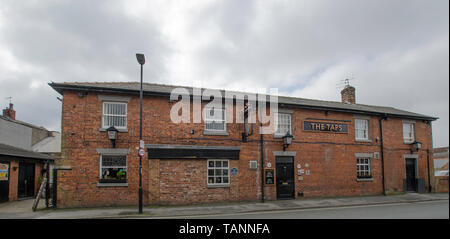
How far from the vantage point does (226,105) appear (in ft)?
49.4

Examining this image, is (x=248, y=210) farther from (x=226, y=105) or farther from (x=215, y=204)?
(x=226, y=105)

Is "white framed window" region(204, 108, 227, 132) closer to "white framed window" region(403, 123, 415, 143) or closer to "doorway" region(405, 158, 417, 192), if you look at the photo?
"white framed window" region(403, 123, 415, 143)

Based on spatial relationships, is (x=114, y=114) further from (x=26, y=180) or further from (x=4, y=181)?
(x=26, y=180)

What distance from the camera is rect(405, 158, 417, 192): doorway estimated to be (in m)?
19.0

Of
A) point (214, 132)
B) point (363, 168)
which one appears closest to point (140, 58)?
point (214, 132)

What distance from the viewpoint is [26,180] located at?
58.5ft

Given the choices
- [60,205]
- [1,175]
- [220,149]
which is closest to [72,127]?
[60,205]

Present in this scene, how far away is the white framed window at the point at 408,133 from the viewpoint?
19547mm

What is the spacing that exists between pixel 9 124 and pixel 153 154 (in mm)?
13696

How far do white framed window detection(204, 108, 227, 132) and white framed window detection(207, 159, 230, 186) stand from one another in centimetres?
182

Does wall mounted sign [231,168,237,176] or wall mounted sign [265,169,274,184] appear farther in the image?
wall mounted sign [265,169,274,184]

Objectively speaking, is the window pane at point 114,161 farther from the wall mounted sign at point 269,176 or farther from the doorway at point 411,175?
the doorway at point 411,175

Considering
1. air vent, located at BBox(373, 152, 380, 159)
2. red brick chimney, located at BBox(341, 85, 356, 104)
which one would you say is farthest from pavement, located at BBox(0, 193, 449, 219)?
red brick chimney, located at BBox(341, 85, 356, 104)

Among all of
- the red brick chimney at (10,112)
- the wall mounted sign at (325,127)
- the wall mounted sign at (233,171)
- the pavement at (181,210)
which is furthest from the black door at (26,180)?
the wall mounted sign at (325,127)
